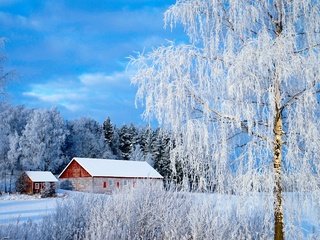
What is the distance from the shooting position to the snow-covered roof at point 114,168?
49469 millimetres

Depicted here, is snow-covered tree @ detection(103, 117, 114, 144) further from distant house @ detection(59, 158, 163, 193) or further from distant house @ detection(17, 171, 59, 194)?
distant house @ detection(17, 171, 59, 194)

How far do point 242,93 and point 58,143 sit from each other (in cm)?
5787

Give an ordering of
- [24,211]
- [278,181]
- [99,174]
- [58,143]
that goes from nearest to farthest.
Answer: [278,181] < [24,211] < [99,174] < [58,143]

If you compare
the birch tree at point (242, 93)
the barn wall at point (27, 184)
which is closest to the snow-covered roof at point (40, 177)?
the barn wall at point (27, 184)

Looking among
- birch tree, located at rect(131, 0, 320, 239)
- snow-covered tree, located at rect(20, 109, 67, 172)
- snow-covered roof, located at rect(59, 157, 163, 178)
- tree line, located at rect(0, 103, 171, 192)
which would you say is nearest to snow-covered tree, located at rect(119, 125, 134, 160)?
tree line, located at rect(0, 103, 171, 192)

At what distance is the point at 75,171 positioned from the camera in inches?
2018

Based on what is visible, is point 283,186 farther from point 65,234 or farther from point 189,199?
point 65,234

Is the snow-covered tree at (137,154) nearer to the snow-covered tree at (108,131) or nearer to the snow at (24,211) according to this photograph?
the snow-covered tree at (108,131)

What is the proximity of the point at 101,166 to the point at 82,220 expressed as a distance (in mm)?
41002

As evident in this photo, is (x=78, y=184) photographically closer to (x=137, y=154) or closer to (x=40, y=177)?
(x=40, y=177)

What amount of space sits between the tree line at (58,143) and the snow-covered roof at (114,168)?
3.32 m

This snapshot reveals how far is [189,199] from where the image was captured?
11.1 metres

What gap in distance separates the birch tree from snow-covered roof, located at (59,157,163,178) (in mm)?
41251

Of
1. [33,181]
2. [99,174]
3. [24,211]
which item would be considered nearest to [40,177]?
[33,181]
